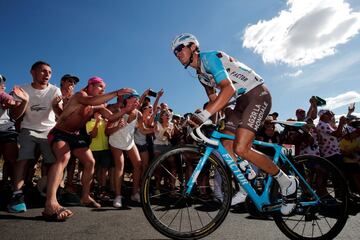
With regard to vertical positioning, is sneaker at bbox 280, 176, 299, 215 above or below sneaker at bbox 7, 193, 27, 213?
above

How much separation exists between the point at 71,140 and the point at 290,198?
359cm

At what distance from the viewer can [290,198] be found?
331 cm

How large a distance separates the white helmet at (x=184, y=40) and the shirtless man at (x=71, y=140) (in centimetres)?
99

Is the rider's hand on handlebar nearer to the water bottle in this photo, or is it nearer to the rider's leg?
the rider's leg

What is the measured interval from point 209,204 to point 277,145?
3.87 ft

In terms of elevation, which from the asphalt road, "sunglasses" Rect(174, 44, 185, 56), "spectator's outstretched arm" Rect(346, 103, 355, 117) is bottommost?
the asphalt road

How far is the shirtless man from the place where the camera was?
4.00m

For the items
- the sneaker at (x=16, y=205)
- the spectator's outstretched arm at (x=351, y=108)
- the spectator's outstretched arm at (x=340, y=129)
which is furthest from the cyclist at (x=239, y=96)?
the spectator's outstretched arm at (x=351, y=108)

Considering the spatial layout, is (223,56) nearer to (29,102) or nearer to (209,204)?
(209,204)

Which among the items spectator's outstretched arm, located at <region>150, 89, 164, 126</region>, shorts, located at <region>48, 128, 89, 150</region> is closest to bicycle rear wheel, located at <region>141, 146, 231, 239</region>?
shorts, located at <region>48, 128, 89, 150</region>

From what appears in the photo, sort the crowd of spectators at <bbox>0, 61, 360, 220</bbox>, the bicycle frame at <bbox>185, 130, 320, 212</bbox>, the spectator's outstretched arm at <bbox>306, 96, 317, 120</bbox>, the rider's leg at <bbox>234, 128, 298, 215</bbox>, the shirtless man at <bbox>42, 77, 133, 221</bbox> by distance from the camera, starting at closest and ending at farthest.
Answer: the bicycle frame at <bbox>185, 130, 320, 212</bbox> → the rider's leg at <bbox>234, 128, 298, 215</bbox> → the shirtless man at <bbox>42, 77, 133, 221</bbox> → the crowd of spectators at <bbox>0, 61, 360, 220</bbox> → the spectator's outstretched arm at <bbox>306, 96, 317, 120</bbox>

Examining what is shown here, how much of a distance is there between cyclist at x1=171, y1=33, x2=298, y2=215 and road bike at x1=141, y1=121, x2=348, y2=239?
0.14m

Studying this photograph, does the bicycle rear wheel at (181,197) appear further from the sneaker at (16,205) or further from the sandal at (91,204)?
the sneaker at (16,205)

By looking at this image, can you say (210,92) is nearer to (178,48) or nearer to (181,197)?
(178,48)
